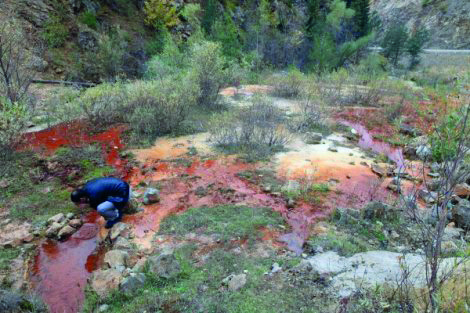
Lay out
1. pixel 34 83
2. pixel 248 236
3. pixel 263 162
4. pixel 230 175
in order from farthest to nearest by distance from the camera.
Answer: pixel 34 83 → pixel 263 162 → pixel 230 175 → pixel 248 236

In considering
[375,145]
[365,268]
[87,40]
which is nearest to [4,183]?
[365,268]

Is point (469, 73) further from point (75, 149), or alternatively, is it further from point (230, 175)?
point (75, 149)

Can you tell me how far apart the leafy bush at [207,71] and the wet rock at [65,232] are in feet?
22.9

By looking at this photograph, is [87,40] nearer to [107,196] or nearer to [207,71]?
[207,71]

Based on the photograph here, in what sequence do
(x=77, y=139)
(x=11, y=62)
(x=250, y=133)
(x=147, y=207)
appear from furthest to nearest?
(x=11, y=62)
(x=77, y=139)
(x=250, y=133)
(x=147, y=207)

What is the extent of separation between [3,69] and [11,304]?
27.1ft

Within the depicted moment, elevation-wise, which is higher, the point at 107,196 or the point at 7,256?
the point at 107,196

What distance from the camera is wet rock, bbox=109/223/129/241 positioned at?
5.28 m

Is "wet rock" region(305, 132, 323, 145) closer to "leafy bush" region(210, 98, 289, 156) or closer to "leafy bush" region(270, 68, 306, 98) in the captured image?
"leafy bush" region(210, 98, 289, 156)

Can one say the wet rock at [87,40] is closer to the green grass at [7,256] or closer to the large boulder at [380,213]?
the green grass at [7,256]

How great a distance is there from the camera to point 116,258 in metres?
4.59

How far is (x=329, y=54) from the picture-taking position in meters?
23.5

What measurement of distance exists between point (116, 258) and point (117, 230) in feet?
2.80

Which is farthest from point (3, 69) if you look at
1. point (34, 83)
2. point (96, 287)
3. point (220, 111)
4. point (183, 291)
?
point (183, 291)
